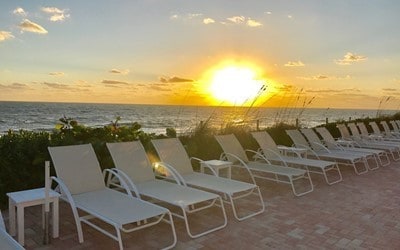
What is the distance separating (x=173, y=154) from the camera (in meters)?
5.11

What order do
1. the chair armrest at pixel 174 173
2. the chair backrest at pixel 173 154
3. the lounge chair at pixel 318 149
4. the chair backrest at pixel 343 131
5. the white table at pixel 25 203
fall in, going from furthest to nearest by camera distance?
the chair backrest at pixel 343 131
the lounge chair at pixel 318 149
the chair backrest at pixel 173 154
the chair armrest at pixel 174 173
the white table at pixel 25 203

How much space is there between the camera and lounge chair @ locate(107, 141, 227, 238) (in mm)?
3852

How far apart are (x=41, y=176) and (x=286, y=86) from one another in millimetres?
8684

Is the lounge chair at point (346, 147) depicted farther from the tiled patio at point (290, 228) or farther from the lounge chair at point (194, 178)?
the lounge chair at point (194, 178)

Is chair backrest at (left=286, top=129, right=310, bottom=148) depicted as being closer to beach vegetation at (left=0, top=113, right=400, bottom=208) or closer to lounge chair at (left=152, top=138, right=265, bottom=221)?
beach vegetation at (left=0, top=113, right=400, bottom=208)

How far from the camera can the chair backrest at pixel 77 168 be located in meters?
3.85

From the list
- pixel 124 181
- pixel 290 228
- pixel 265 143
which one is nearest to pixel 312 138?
pixel 265 143

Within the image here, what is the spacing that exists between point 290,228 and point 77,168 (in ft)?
8.41

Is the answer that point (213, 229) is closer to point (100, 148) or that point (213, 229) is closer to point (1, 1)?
point (100, 148)

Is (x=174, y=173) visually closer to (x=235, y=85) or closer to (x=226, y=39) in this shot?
(x=235, y=85)

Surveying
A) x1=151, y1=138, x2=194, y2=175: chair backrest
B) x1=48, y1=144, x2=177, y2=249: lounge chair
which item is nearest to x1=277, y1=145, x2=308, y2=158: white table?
x1=151, y1=138, x2=194, y2=175: chair backrest

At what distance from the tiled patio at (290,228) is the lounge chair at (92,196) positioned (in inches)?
7.2

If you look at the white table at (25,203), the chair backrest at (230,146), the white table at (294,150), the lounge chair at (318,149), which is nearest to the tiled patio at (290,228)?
the white table at (25,203)

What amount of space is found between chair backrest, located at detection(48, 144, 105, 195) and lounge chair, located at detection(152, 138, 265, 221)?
3.16ft
